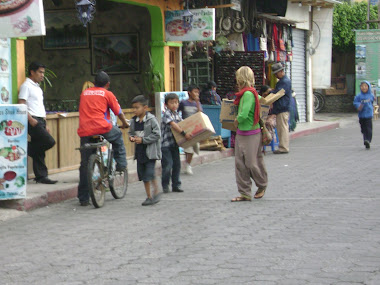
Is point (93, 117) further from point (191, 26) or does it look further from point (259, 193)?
point (191, 26)

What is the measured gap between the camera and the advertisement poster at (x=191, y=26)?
50.9 feet

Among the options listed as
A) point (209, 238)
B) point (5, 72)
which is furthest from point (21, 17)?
point (209, 238)

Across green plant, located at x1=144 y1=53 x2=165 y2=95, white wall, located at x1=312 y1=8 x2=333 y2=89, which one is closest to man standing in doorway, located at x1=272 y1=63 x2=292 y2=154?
green plant, located at x1=144 y1=53 x2=165 y2=95

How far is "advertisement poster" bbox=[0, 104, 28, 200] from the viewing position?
30.1 feet

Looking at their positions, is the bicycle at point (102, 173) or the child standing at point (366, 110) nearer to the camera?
the bicycle at point (102, 173)

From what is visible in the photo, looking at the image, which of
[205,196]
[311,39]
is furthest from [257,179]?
[311,39]

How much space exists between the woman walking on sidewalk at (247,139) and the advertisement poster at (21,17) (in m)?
2.61

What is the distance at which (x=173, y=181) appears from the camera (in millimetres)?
11000

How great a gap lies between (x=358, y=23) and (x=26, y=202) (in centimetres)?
2797

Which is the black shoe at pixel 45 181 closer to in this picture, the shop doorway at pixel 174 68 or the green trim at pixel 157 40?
the green trim at pixel 157 40

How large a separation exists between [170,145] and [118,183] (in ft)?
3.27

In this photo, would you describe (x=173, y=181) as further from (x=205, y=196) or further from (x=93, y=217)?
(x=93, y=217)

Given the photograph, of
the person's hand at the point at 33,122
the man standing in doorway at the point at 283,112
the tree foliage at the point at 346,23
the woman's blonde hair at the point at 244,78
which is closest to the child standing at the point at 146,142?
the woman's blonde hair at the point at 244,78

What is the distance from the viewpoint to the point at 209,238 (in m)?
7.31
